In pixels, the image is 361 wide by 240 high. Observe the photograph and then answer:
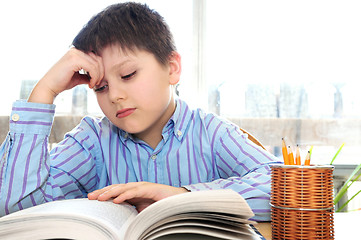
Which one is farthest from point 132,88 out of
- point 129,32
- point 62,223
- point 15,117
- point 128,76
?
point 62,223

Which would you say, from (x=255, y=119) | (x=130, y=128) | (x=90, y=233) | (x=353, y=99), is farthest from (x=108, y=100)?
(x=353, y=99)

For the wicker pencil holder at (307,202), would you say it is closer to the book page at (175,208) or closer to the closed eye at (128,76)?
the book page at (175,208)

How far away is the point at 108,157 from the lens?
1.11 metres

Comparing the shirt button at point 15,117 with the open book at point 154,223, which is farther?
the shirt button at point 15,117

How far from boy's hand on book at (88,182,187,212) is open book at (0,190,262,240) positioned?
163 millimetres

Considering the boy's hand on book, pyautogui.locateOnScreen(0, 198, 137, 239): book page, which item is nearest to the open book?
pyautogui.locateOnScreen(0, 198, 137, 239): book page

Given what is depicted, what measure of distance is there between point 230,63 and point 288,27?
0.35 meters

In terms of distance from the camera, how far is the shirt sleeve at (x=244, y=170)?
77cm

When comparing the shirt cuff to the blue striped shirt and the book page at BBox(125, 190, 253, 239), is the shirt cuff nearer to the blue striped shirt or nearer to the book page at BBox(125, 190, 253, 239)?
the blue striped shirt

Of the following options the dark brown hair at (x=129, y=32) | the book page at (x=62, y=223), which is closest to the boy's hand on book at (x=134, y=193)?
the book page at (x=62, y=223)

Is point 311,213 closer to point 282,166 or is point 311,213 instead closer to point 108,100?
point 282,166

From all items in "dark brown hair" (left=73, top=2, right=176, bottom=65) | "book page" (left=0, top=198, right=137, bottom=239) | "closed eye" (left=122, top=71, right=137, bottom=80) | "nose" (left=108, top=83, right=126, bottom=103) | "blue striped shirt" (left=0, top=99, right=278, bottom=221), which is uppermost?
"dark brown hair" (left=73, top=2, right=176, bottom=65)

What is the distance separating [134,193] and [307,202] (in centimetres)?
30

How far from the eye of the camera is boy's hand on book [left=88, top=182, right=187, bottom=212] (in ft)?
2.29
